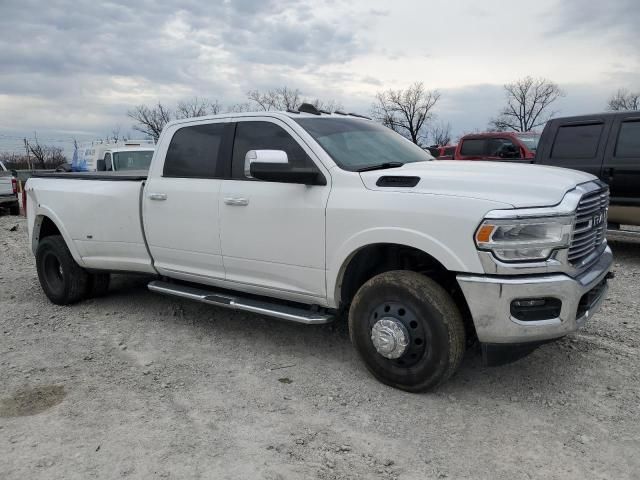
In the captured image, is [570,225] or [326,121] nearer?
[570,225]

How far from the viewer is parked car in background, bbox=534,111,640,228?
7.09 metres

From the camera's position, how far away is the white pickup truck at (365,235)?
3.13m

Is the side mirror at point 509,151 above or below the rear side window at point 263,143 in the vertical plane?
below

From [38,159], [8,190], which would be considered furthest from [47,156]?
[8,190]

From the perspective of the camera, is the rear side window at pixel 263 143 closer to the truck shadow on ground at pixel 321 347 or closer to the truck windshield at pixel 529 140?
the truck shadow on ground at pixel 321 347

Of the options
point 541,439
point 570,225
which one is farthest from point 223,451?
point 570,225

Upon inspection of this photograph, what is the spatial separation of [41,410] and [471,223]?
2959 mm

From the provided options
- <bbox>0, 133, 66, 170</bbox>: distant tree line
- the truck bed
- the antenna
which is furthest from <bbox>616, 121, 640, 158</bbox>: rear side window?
<bbox>0, 133, 66, 170</bbox>: distant tree line

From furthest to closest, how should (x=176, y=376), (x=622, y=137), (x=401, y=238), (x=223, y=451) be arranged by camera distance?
(x=622, y=137)
(x=176, y=376)
(x=401, y=238)
(x=223, y=451)

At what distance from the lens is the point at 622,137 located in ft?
23.6

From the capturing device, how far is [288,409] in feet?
11.3

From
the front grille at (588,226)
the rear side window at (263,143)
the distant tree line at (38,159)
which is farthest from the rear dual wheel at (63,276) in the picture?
the distant tree line at (38,159)

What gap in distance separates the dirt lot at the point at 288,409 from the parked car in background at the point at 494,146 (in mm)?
7583

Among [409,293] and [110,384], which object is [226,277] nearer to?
[110,384]
